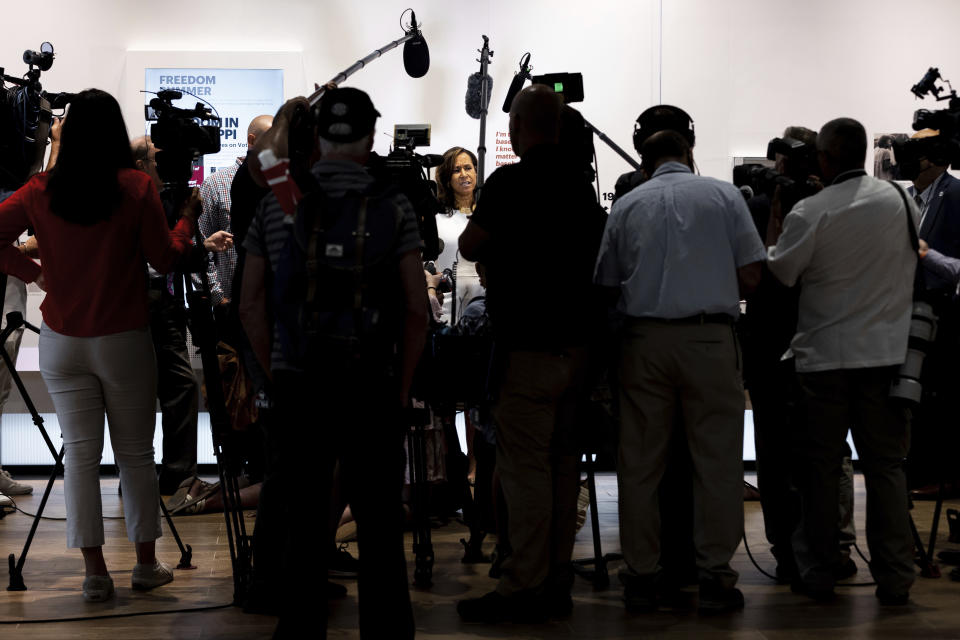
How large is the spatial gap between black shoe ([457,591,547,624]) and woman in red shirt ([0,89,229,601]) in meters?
1.15

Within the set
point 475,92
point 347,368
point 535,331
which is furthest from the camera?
point 475,92

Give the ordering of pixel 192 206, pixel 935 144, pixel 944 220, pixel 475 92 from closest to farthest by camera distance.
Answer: pixel 192 206
pixel 935 144
pixel 944 220
pixel 475 92

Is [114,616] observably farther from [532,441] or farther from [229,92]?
[229,92]

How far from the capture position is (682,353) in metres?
3.35

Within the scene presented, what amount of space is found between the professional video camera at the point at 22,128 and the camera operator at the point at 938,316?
3.33 metres

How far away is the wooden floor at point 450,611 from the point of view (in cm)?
326

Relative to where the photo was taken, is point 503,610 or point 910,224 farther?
point 910,224

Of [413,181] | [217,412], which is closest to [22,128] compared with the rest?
[217,412]

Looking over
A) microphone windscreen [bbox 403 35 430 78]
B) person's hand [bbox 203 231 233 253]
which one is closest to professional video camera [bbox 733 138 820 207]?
person's hand [bbox 203 231 233 253]

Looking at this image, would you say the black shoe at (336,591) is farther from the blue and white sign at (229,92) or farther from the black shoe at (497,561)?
the blue and white sign at (229,92)

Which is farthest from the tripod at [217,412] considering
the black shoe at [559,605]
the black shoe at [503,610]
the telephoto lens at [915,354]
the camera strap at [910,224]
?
the camera strap at [910,224]

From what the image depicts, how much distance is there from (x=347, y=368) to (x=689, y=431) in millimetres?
1285

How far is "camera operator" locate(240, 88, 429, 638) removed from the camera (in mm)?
2625

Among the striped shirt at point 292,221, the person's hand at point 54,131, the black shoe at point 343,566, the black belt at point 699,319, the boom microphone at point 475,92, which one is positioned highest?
the boom microphone at point 475,92
